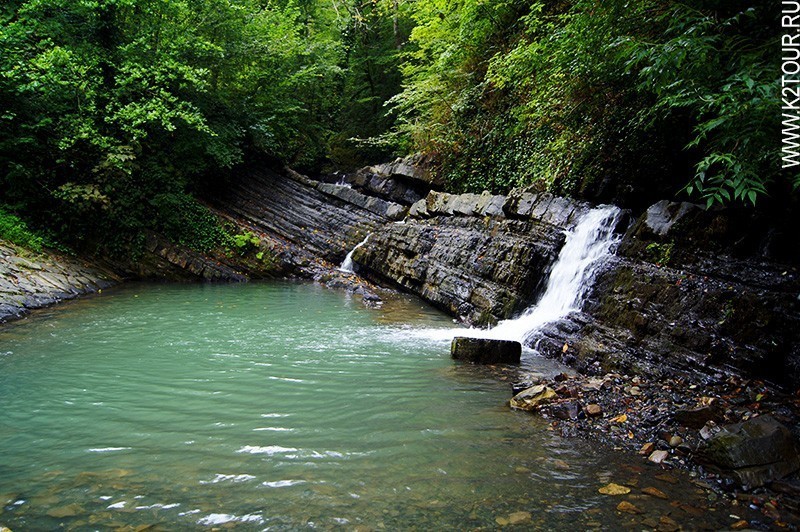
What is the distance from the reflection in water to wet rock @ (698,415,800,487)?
0.71 m

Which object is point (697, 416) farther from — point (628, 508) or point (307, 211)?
point (307, 211)

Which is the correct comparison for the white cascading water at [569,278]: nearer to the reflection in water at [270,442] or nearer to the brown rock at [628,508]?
the reflection in water at [270,442]

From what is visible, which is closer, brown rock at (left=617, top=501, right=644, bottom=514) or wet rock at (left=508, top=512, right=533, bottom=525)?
wet rock at (left=508, top=512, right=533, bottom=525)

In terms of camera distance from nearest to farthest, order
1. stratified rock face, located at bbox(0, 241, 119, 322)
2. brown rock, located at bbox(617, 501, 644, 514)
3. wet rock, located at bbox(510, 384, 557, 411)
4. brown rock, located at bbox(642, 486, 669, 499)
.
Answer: brown rock, located at bbox(617, 501, 644, 514), brown rock, located at bbox(642, 486, 669, 499), wet rock, located at bbox(510, 384, 557, 411), stratified rock face, located at bbox(0, 241, 119, 322)

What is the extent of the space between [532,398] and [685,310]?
10.5 ft

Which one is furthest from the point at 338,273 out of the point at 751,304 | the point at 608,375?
the point at 751,304

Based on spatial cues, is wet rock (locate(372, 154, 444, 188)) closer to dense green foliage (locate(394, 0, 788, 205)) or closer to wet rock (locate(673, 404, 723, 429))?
dense green foliage (locate(394, 0, 788, 205))

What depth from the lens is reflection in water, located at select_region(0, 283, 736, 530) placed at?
10.8 feet

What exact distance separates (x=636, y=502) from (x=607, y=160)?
29.3 feet

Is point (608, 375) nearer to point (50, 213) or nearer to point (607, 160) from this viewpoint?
point (607, 160)

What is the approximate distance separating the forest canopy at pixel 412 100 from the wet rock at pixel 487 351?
11.8ft

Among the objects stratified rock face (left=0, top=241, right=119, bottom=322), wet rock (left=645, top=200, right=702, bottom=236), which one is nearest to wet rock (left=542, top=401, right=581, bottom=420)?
wet rock (left=645, top=200, right=702, bottom=236)

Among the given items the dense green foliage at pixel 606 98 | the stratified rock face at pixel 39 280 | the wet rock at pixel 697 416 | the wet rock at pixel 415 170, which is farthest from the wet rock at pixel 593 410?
the wet rock at pixel 415 170

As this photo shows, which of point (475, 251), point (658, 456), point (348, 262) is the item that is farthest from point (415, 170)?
point (658, 456)
